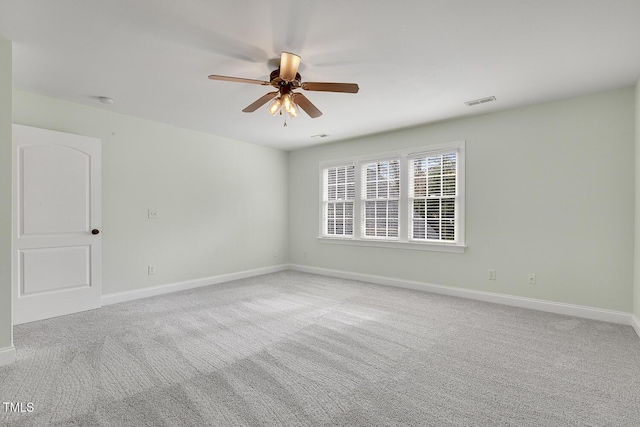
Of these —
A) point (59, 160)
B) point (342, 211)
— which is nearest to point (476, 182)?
point (342, 211)

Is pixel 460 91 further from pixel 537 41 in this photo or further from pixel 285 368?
pixel 285 368

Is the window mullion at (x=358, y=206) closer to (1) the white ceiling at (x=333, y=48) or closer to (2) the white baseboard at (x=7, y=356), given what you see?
(1) the white ceiling at (x=333, y=48)

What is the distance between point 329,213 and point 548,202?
11.4 ft

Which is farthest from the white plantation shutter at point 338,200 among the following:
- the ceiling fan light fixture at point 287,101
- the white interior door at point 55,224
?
the white interior door at point 55,224

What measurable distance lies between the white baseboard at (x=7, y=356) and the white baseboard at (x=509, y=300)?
4322 millimetres

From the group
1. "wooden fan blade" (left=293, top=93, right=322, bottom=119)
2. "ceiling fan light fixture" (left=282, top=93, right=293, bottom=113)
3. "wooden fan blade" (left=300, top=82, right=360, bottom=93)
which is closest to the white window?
"wooden fan blade" (left=293, top=93, right=322, bottom=119)

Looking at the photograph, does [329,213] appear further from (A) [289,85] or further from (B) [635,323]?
(B) [635,323]

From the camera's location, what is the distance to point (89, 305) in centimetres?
376

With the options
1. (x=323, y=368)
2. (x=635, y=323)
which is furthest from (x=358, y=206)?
(x=635, y=323)

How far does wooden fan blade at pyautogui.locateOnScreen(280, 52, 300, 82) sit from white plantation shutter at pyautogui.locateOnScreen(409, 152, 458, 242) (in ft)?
9.40

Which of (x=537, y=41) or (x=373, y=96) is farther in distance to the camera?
(x=373, y=96)

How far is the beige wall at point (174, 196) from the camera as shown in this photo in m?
4.01

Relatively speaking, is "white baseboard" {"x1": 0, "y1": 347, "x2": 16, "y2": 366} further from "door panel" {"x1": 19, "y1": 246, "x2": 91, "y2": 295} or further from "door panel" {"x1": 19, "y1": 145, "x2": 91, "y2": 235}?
"door panel" {"x1": 19, "y1": 145, "x2": 91, "y2": 235}

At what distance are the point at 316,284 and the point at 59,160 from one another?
12.6ft
